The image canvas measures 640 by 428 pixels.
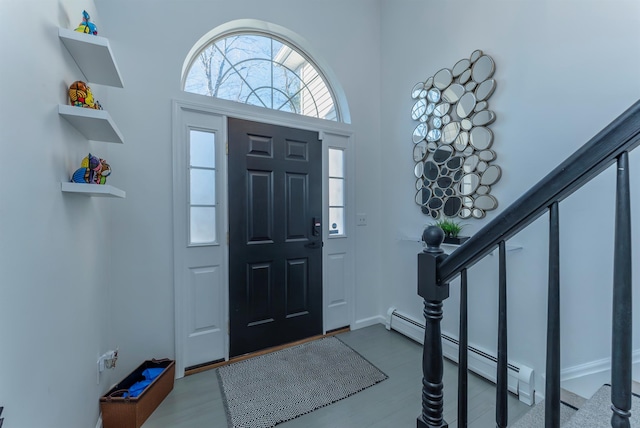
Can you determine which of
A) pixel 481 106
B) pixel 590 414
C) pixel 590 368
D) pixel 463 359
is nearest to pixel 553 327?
pixel 463 359

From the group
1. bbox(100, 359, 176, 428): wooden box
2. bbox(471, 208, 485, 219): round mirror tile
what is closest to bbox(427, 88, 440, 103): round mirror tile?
bbox(471, 208, 485, 219): round mirror tile

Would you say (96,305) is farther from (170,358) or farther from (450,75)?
(450,75)

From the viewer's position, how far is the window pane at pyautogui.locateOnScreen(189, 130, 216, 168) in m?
2.09

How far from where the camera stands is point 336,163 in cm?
276

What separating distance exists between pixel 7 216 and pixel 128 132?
132 centimetres

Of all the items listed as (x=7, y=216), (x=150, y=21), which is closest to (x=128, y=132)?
(x=150, y=21)

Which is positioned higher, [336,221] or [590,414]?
[336,221]

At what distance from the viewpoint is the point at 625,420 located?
1.91 feet

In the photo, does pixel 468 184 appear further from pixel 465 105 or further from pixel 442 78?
pixel 442 78

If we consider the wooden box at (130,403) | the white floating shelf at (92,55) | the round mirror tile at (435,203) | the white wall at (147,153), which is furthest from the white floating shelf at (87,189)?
the round mirror tile at (435,203)

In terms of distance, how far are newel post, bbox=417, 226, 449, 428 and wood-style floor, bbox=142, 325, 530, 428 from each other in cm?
72

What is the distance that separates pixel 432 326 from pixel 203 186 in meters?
1.87

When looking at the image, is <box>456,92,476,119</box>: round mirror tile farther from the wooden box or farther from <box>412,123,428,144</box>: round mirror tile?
the wooden box

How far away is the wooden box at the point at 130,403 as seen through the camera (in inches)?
58.4
